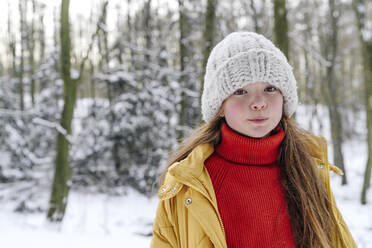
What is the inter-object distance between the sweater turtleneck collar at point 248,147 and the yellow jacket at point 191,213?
0.13 meters

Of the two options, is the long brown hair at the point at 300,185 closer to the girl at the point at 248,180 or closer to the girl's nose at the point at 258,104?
the girl at the point at 248,180

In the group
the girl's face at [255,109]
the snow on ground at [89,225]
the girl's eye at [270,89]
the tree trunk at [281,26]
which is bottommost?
the snow on ground at [89,225]

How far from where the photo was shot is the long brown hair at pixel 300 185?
146 cm

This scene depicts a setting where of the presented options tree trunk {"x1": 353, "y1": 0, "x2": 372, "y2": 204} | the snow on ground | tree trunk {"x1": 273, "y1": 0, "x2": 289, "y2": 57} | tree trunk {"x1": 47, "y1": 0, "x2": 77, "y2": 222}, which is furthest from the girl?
tree trunk {"x1": 353, "y1": 0, "x2": 372, "y2": 204}

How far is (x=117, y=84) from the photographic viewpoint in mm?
9930

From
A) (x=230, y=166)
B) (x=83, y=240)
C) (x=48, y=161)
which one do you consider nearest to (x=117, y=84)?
(x=48, y=161)

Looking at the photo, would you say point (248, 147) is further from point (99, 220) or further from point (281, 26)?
point (99, 220)

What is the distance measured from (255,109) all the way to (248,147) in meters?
0.21

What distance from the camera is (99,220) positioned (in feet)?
27.1

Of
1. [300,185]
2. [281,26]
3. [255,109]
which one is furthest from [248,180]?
[281,26]

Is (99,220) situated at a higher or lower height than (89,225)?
lower

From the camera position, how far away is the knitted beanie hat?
145 cm

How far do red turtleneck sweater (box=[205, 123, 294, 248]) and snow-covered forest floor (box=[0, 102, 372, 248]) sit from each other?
11.2 ft

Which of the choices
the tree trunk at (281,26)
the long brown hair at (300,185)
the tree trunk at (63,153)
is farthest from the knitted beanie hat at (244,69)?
the tree trunk at (63,153)
